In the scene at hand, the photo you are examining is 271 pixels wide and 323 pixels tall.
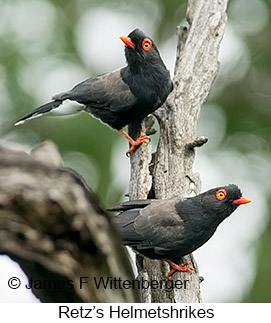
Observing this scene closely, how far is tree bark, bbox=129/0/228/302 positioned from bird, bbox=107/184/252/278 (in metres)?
0.21

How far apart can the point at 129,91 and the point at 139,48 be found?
19.2 inches

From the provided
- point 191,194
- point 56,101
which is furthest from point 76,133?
point 191,194

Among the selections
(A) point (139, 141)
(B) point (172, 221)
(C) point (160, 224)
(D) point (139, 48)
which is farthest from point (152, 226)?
(D) point (139, 48)

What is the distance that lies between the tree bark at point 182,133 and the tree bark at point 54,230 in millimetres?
2336

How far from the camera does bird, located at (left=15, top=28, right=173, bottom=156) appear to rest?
6727 millimetres

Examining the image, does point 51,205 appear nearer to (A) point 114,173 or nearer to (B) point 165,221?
(B) point 165,221

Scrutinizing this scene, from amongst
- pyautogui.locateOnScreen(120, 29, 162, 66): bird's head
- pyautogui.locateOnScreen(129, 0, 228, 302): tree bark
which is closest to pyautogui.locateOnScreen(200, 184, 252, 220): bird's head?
pyautogui.locateOnScreen(129, 0, 228, 302): tree bark

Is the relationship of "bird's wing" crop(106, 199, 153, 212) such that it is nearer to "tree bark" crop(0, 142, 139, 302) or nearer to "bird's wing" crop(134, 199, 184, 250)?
"bird's wing" crop(134, 199, 184, 250)

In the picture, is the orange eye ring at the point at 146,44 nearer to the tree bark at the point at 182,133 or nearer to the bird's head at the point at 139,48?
the bird's head at the point at 139,48

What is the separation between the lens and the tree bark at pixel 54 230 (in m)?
2.67

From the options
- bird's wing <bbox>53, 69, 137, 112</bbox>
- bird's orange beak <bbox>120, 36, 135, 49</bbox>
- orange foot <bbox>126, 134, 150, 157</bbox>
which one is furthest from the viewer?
bird's wing <bbox>53, 69, 137, 112</bbox>

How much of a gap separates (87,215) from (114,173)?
8.90m

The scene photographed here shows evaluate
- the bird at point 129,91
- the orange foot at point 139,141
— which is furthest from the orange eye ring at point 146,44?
the orange foot at point 139,141

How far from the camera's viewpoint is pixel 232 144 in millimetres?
13039
